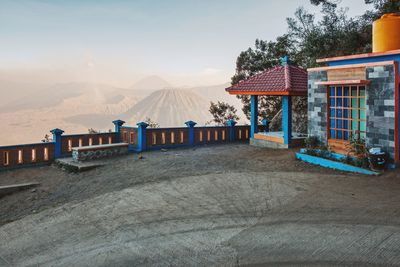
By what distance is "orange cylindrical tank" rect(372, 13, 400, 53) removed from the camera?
10.4 meters

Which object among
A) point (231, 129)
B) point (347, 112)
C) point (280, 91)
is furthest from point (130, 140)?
point (347, 112)

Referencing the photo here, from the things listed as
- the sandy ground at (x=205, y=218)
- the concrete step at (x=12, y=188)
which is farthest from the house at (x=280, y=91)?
the concrete step at (x=12, y=188)

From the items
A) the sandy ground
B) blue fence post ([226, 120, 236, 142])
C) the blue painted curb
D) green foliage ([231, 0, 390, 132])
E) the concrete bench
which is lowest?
the sandy ground

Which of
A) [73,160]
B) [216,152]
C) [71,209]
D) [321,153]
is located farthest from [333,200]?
[73,160]

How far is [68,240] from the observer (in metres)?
5.97

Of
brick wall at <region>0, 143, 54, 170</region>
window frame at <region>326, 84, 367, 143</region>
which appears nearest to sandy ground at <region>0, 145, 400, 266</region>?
brick wall at <region>0, 143, 54, 170</region>

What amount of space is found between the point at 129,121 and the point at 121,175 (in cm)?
8275

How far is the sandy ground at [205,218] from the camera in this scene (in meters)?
4.95

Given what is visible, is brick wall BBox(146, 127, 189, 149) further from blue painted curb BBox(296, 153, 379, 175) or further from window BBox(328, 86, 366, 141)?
window BBox(328, 86, 366, 141)

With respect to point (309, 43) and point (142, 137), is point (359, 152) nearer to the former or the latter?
point (142, 137)

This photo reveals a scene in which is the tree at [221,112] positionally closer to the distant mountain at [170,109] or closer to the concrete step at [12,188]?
the concrete step at [12,188]

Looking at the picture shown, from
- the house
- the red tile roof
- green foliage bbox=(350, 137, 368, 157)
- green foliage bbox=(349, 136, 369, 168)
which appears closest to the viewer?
green foliage bbox=(349, 136, 369, 168)

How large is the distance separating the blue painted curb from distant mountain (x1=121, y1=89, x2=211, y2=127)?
79.4 metres

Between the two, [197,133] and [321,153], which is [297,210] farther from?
[197,133]
